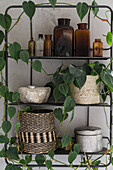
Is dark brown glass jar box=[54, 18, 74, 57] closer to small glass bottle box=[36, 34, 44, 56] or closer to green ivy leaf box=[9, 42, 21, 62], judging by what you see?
small glass bottle box=[36, 34, 44, 56]

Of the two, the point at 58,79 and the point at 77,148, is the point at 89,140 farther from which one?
Answer: the point at 58,79

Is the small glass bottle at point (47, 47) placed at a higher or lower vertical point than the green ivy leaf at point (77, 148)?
higher

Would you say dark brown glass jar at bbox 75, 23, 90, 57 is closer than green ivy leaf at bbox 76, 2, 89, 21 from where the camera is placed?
No

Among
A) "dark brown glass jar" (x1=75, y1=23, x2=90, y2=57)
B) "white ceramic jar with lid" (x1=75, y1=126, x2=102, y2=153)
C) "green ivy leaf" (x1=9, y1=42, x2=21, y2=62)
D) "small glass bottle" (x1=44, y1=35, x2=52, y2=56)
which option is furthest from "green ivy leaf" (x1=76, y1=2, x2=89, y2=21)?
"white ceramic jar with lid" (x1=75, y1=126, x2=102, y2=153)

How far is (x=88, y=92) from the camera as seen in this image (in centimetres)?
125

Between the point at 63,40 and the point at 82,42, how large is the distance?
0.33 feet

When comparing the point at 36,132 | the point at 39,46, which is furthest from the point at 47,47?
the point at 36,132

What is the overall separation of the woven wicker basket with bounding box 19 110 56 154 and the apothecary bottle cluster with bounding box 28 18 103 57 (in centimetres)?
33

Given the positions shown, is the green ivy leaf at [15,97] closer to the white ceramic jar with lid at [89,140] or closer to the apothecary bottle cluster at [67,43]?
the apothecary bottle cluster at [67,43]

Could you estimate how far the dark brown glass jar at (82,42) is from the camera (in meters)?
1.29

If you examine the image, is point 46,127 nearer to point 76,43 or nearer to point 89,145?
point 89,145

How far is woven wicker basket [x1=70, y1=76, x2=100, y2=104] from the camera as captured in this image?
4.10 feet

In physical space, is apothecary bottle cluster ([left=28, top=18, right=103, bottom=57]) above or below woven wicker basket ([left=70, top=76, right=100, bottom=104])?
above

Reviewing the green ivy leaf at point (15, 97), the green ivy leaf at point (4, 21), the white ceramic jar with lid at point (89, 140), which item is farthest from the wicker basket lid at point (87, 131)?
the green ivy leaf at point (4, 21)
